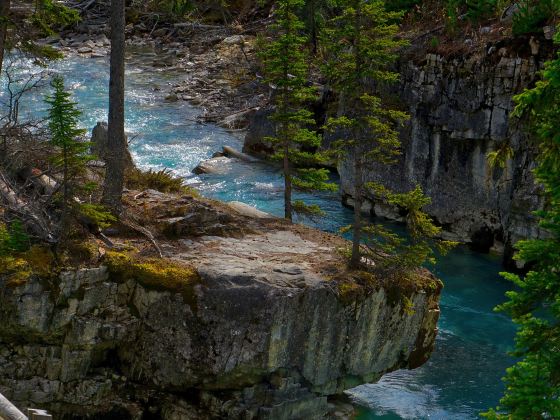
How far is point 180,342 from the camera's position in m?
16.0

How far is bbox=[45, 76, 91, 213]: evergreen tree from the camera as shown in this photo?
15805 millimetres

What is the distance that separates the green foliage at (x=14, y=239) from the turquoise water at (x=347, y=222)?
7.66 metres

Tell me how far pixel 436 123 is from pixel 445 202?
2.56 meters

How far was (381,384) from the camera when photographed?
19859 millimetres

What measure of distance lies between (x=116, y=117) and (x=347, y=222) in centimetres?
1273

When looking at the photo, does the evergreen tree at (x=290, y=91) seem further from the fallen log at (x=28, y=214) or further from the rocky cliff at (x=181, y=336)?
the fallen log at (x=28, y=214)

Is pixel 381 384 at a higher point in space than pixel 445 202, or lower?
lower

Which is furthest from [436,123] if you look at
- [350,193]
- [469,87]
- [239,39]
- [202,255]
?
[239,39]

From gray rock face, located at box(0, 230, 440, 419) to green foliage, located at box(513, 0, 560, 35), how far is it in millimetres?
12761

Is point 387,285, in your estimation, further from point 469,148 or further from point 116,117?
point 469,148

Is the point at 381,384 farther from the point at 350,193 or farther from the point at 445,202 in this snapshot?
the point at 350,193

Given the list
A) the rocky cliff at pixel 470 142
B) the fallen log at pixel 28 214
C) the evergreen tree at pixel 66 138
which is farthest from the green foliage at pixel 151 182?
the rocky cliff at pixel 470 142

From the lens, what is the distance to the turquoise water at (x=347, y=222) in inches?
763

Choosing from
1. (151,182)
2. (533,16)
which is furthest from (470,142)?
(151,182)
